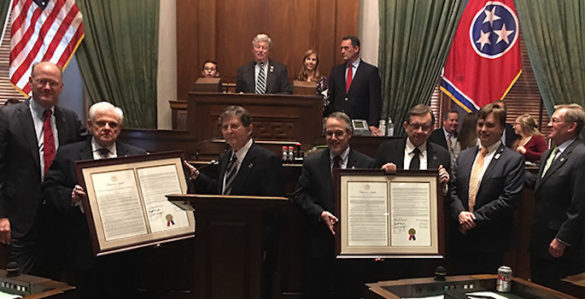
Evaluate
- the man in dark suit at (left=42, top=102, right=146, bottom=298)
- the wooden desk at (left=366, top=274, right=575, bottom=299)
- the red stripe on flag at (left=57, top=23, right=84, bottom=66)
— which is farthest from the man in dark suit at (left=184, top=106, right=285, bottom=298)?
the red stripe on flag at (left=57, top=23, right=84, bottom=66)

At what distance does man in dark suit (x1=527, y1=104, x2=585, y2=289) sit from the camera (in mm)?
3262

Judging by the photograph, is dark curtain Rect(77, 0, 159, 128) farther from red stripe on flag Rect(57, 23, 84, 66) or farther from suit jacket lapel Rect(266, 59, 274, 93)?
suit jacket lapel Rect(266, 59, 274, 93)

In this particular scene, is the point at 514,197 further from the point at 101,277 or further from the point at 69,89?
the point at 69,89

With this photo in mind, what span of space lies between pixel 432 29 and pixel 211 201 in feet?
17.1

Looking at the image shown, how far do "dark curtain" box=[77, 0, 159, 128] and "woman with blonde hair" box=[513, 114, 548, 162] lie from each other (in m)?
4.62

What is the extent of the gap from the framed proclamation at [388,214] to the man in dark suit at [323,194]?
33 cm

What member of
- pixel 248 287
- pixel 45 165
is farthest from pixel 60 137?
pixel 248 287

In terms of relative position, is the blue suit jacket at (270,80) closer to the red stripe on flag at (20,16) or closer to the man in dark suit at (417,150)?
the man in dark suit at (417,150)

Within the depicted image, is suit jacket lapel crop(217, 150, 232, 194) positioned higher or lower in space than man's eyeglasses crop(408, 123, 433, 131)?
lower

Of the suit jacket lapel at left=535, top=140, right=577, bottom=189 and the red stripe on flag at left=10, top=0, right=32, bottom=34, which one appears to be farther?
the red stripe on flag at left=10, top=0, right=32, bottom=34

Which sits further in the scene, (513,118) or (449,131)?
(513,118)

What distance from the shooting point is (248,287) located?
8.78 feet

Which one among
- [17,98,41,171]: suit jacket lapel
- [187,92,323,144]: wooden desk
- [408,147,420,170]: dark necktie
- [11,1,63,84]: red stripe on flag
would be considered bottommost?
[408,147,420,170]: dark necktie

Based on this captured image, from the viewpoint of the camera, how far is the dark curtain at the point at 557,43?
22.4ft
